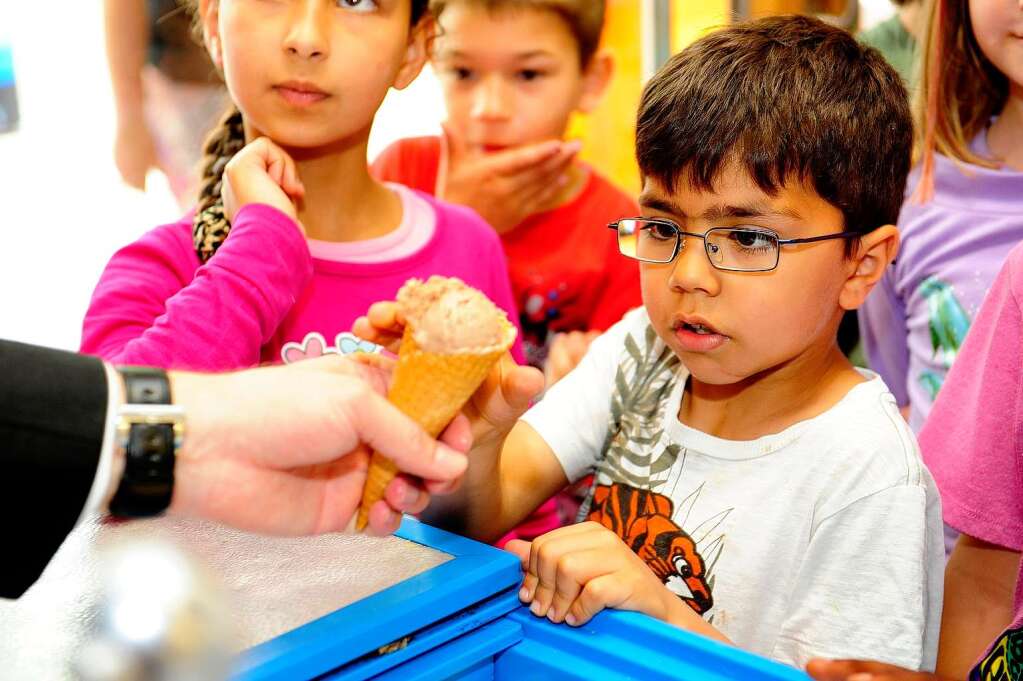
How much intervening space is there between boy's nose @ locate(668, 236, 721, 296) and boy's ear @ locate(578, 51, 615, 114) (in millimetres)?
1137

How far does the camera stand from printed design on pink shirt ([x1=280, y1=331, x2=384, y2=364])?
157 cm

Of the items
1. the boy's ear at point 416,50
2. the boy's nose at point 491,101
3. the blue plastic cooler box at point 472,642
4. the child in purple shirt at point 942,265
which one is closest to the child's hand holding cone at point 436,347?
the blue plastic cooler box at point 472,642

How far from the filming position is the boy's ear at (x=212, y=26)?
5.35 feet

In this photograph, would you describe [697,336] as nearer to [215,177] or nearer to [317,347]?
[317,347]

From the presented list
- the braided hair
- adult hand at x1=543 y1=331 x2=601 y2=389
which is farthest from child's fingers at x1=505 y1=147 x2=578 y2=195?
the braided hair

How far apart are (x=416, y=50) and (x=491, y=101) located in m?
0.51

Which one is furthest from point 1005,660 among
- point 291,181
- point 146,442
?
point 291,181

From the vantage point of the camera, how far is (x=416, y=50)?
172 centimetres

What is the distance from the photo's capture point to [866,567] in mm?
1208

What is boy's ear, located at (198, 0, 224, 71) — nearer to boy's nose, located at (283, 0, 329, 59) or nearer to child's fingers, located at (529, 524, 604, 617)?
boy's nose, located at (283, 0, 329, 59)

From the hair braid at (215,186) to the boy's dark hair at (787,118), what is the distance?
0.60m

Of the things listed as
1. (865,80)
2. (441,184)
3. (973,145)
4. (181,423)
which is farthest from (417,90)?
(181,423)

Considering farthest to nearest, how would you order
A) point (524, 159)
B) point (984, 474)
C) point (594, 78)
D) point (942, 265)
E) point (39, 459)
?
point (594, 78), point (524, 159), point (942, 265), point (984, 474), point (39, 459)

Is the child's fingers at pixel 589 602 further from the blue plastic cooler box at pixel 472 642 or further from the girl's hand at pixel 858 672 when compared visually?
the girl's hand at pixel 858 672
